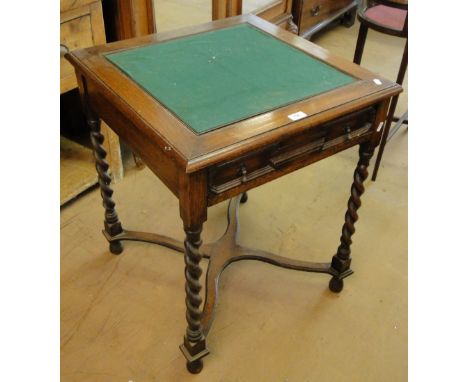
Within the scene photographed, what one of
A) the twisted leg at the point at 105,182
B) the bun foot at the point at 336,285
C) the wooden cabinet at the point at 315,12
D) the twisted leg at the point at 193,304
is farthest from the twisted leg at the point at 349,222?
the wooden cabinet at the point at 315,12

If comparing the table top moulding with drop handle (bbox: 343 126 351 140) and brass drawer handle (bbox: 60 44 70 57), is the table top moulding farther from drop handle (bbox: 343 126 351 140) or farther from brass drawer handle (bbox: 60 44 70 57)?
brass drawer handle (bbox: 60 44 70 57)

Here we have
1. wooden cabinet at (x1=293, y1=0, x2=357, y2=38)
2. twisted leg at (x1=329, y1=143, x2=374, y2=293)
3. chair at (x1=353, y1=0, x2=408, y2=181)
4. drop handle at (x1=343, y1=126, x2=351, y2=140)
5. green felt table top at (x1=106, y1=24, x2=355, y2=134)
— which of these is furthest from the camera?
wooden cabinet at (x1=293, y1=0, x2=357, y2=38)

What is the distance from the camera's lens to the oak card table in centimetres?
103

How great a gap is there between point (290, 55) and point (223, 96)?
33 centimetres

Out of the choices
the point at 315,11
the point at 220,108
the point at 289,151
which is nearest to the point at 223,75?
the point at 220,108

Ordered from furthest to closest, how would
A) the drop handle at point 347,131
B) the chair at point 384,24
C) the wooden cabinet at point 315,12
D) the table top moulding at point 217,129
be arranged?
the wooden cabinet at point 315,12 < the chair at point 384,24 < the drop handle at point 347,131 < the table top moulding at point 217,129

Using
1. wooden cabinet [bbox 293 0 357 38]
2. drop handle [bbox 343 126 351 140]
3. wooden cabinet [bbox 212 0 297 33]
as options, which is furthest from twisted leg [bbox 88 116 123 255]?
wooden cabinet [bbox 293 0 357 38]

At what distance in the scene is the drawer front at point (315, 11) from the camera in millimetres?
3088

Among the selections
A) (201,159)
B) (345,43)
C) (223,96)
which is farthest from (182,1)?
Answer: (345,43)

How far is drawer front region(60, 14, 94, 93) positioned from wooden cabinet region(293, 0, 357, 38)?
1.71 metres

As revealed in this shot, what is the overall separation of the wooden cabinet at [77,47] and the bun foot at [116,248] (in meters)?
0.35

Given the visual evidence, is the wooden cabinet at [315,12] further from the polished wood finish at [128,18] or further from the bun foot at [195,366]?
the bun foot at [195,366]

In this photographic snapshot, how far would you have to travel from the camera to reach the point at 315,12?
10.6ft

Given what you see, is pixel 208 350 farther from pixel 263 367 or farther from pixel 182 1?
pixel 182 1
